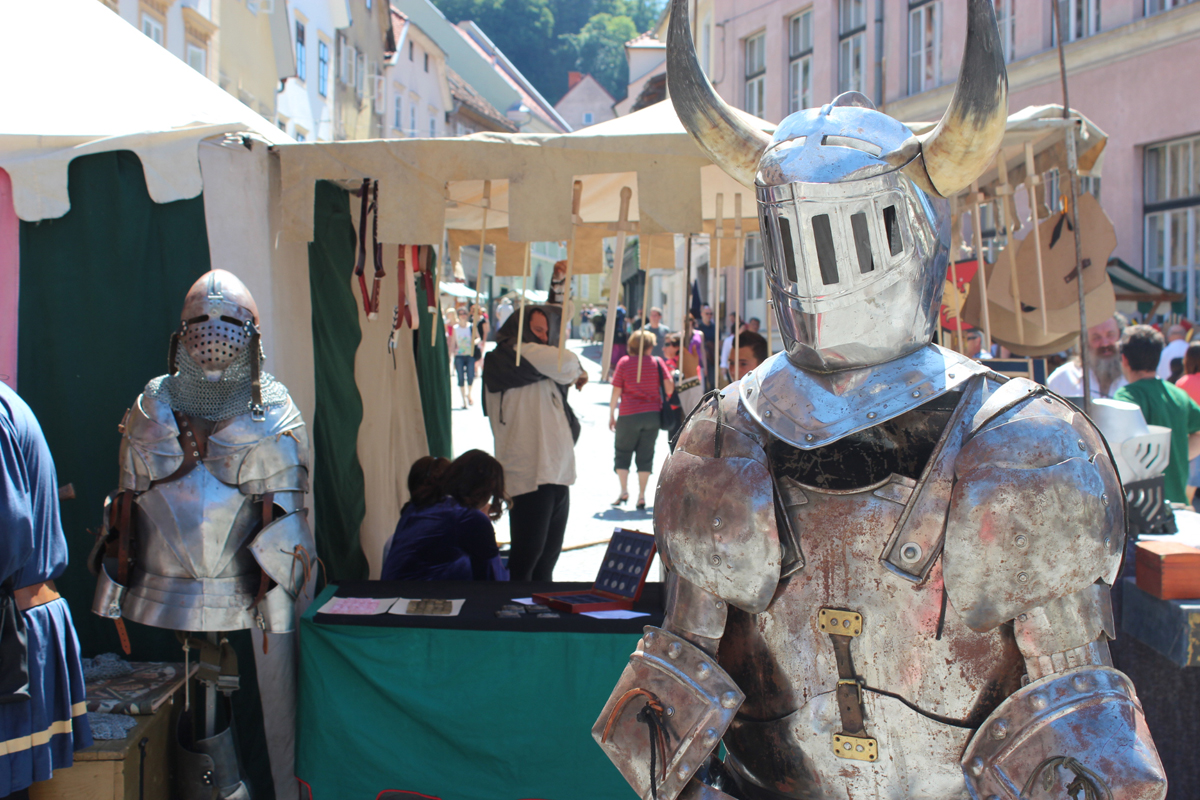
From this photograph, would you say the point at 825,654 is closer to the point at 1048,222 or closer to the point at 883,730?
the point at 883,730

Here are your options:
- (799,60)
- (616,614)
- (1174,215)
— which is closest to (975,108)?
(616,614)

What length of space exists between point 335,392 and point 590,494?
4.48 m

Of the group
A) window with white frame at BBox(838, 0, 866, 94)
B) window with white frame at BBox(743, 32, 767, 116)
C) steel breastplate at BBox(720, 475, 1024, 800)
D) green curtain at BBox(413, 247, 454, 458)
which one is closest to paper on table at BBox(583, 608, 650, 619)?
steel breastplate at BBox(720, 475, 1024, 800)

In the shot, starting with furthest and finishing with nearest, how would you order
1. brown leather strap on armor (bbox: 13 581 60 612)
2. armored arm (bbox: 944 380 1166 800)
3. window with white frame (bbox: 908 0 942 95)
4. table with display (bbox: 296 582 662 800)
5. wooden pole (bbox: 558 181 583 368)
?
window with white frame (bbox: 908 0 942 95), wooden pole (bbox: 558 181 583 368), table with display (bbox: 296 582 662 800), brown leather strap on armor (bbox: 13 581 60 612), armored arm (bbox: 944 380 1166 800)

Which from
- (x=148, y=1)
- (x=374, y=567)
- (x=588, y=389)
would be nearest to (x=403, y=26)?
(x=588, y=389)

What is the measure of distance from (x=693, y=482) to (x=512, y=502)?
3.38m

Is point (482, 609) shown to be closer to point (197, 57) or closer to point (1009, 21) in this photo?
point (197, 57)

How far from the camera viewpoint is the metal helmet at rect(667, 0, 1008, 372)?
1.64 meters

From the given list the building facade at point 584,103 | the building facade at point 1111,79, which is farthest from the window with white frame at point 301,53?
the building facade at point 584,103

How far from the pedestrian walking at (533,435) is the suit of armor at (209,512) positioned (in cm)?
180

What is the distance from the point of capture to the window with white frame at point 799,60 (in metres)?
17.9

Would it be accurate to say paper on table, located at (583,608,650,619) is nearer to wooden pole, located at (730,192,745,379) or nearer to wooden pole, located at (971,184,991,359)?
wooden pole, located at (971,184,991,359)

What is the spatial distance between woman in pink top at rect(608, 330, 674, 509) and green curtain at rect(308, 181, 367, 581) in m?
2.88

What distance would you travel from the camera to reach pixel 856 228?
1.64 meters
